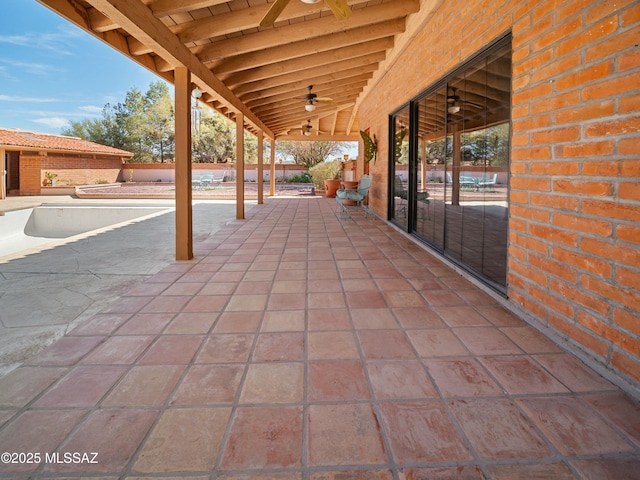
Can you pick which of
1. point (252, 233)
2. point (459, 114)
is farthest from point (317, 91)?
point (459, 114)

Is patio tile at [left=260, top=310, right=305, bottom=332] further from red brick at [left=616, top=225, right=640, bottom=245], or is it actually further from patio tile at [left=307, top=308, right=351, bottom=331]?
red brick at [left=616, top=225, right=640, bottom=245]

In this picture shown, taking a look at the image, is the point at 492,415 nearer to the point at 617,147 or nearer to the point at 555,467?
the point at 555,467

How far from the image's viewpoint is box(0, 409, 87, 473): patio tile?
1329 millimetres

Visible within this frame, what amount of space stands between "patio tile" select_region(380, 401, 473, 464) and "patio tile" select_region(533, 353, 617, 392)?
0.64 metres

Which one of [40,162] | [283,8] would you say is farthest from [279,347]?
[40,162]

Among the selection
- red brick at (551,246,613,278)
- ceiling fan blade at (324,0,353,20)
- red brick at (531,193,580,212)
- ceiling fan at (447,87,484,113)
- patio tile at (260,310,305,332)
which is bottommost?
patio tile at (260,310,305,332)

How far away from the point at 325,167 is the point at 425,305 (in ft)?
42.0

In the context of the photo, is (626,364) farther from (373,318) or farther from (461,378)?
(373,318)

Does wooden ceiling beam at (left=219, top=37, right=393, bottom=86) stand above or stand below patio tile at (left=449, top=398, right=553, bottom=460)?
above

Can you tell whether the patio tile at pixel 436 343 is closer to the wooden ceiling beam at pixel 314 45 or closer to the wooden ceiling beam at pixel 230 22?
the wooden ceiling beam at pixel 230 22

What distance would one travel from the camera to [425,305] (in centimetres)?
277

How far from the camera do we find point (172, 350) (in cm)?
209

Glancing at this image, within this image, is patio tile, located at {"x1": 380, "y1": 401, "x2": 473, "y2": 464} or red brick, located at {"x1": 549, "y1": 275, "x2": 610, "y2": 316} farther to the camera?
red brick, located at {"x1": 549, "y1": 275, "x2": 610, "y2": 316}

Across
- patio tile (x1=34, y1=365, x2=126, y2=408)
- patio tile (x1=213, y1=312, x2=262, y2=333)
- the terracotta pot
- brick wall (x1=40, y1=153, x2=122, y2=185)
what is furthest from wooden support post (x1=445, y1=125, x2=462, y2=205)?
brick wall (x1=40, y1=153, x2=122, y2=185)
